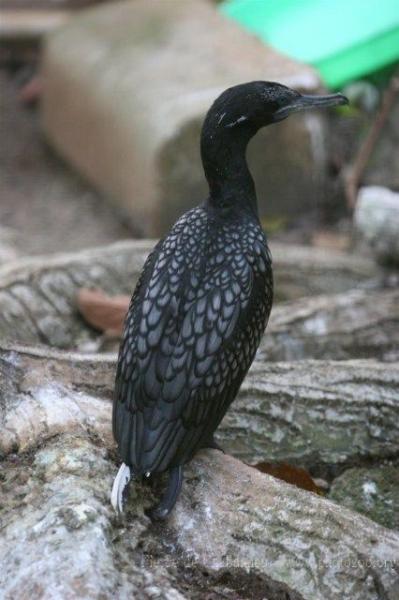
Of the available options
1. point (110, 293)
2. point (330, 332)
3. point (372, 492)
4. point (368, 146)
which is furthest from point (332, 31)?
point (372, 492)

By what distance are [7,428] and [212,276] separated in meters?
0.74

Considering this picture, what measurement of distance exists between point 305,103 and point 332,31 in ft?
12.0

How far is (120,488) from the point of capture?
8.89 ft

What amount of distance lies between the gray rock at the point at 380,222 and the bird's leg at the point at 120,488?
8.21 ft

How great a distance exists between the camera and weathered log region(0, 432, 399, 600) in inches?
98.3

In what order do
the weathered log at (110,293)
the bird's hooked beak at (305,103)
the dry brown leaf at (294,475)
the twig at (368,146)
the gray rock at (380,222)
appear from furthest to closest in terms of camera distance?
the twig at (368,146) → the gray rock at (380,222) → the weathered log at (110,293) → the dry brown leaf at (294,475) → the bird's hooked beak at (305,103)

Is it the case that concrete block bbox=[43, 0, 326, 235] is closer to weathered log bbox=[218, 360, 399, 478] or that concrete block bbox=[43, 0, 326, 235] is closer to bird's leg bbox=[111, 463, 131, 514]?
weathered log bbox=[218, 360, 399, 478]

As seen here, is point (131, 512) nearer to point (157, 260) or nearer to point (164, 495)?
point (164, 495)

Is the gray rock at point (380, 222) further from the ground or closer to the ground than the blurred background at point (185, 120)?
closer to the ground

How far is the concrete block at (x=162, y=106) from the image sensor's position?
624 cm

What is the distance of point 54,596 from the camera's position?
7.86ft

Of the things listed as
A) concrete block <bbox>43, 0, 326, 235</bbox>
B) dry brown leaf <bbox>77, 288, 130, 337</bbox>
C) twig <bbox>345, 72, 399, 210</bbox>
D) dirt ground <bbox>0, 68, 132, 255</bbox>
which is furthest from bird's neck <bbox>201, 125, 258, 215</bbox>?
twig <bbox>345, 72, 399, 210</bbox>

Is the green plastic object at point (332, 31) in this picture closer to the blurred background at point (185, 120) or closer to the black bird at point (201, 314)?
the blurred background at point (185, 120)

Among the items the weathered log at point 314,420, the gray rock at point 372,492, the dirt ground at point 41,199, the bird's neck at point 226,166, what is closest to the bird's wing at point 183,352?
the bird's neck at point 226,166
